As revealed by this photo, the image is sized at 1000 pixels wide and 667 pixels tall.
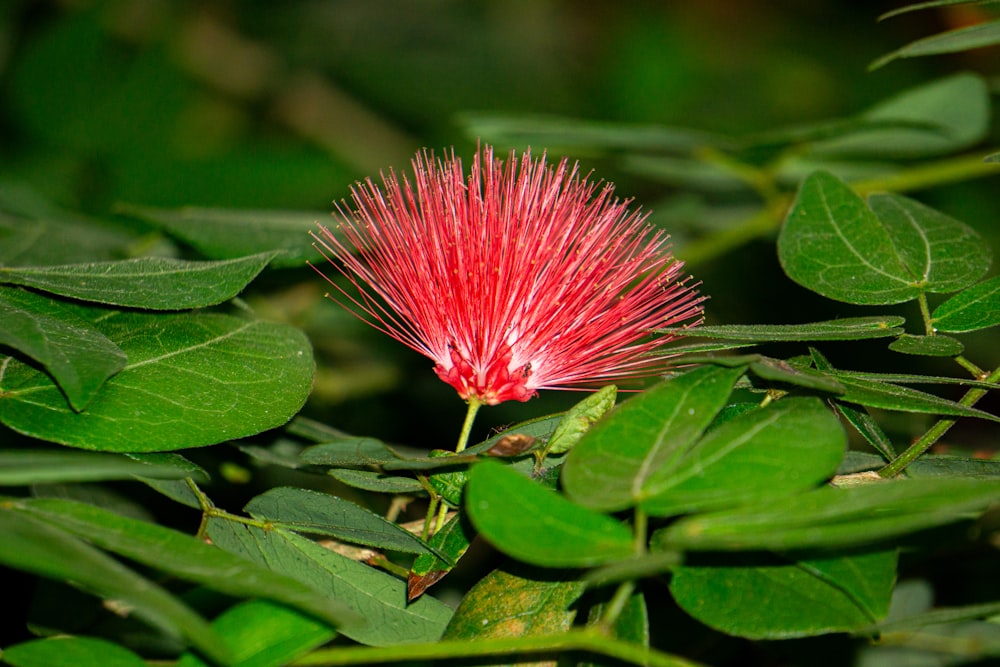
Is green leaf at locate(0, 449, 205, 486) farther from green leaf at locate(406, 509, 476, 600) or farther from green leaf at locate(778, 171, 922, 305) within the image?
green leaf at locate(778, 171, 922, 305)

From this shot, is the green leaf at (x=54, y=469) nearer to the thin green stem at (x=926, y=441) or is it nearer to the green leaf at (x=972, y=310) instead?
the thin green stem at (x=926, y=441)

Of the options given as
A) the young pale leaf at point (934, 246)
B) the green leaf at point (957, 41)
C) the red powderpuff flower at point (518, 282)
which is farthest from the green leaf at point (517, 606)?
the green leaf at point (957, 41)

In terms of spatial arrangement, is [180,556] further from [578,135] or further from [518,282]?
[578,135]

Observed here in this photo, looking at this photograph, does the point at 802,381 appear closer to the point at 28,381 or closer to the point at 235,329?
the point at 235,329

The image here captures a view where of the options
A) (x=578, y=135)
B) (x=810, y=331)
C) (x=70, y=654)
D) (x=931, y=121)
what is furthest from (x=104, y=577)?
(x=931, y=121)

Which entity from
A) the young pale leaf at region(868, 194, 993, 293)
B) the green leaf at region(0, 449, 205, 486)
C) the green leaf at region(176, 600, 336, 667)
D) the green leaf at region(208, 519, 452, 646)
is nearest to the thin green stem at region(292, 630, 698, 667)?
the green leaf at region(176, 600, 336, 667)

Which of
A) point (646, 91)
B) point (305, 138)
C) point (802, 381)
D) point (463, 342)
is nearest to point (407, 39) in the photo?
point (305, 138)
